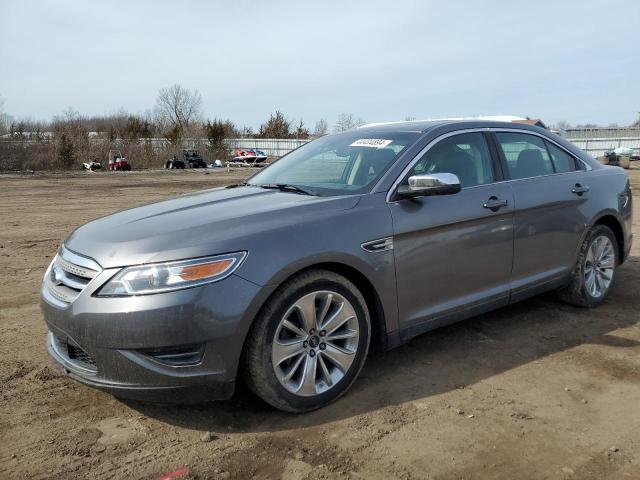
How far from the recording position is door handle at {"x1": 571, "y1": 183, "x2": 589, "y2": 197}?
15.7 feet

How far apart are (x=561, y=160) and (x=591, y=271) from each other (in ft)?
3.47

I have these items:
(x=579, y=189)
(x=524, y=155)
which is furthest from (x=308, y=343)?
(x=579, y=189)

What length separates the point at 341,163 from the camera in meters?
4.16

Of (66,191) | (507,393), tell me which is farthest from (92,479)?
(66,191)

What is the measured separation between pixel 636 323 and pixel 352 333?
2859mm

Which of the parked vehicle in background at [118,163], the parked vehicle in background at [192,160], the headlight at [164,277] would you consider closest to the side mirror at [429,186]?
the headlight at [164,277]

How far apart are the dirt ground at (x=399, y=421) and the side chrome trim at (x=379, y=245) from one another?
0.89 m

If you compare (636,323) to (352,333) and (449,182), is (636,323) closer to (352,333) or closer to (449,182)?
(449,182)

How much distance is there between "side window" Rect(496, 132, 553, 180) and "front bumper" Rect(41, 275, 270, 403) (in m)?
2.51

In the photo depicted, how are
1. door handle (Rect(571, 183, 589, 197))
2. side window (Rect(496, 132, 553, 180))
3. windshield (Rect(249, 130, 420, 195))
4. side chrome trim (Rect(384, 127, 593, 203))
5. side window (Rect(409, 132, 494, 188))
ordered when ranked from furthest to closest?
door handle (Rect(571, 183, 589, 197)) < side window (Rect(496, 132, 553, 180)) < side window (Rect(409, 132, 494, 188)) < windshield (Rect(249, 130, 420, 195)) < side chrome trim (Rect(384, 127, 593, 203))

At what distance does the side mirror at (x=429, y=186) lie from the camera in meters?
3.52

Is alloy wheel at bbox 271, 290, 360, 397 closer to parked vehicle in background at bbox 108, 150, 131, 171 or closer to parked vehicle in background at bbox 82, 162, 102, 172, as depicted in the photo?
parked vehicle in background at bbox 108, 150, 131, 171

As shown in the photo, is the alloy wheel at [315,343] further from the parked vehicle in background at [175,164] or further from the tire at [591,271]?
the parked vehicle in background at [175,164]

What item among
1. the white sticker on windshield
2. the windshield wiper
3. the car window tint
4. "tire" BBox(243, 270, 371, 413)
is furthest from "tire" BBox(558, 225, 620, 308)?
the windshield wiper
